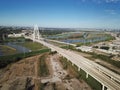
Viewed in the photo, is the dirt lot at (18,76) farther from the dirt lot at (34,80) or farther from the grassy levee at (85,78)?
the grassy levee at (85,78)

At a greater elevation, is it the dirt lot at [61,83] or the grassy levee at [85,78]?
the grassy levee at [85,78]

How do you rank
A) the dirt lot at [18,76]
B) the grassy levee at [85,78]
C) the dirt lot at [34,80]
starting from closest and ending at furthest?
the grassy levee at [85,78]
the dirt lot at [34,80]
the dirt lot at [18,76]

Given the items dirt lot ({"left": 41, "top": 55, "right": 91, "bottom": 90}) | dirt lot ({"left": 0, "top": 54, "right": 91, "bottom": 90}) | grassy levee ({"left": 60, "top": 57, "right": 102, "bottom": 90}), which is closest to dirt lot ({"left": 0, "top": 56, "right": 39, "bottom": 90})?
dirt lot ({"left": 0, "top": 54, "right": 91, "bottom": 90})

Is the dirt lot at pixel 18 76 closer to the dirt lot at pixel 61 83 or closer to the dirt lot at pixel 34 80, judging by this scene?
the dirt lot at pixel 34 80

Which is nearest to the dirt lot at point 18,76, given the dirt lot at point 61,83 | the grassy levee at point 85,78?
the dirt lot at point 61,83

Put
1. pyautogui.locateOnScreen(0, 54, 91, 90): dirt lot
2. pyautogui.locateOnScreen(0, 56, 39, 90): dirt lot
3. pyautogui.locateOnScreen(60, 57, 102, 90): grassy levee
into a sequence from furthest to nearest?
pyautogui.locateOnScreen(0, 56, 39, 90): dirt lot < pyautogui.locateOnScreen(0, 54, 91, 90): dirt lot < pyautogui.locateOnScreen(60, 57, 102, 90): grassy levee

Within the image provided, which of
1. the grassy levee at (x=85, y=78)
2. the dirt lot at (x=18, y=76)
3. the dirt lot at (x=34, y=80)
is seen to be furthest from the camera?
the dirt lot at (x=18, y=76)

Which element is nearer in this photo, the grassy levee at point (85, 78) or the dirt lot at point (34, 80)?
the grassy levee at point (85, 78)

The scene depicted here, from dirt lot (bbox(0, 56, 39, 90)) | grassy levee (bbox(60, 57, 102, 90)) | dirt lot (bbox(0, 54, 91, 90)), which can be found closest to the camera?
grassy levee (bbox(60, 57, 102, 90))

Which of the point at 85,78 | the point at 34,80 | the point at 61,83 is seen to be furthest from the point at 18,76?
the point at 85,78

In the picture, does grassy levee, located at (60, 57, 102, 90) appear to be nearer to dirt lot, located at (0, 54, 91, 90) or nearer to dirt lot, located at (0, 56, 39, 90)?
dirt lot, located at (0, 54, 91, 90)

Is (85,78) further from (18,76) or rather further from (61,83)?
(18,76)
